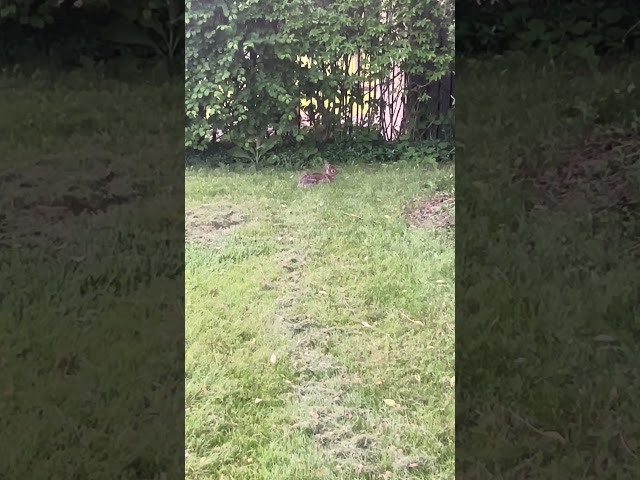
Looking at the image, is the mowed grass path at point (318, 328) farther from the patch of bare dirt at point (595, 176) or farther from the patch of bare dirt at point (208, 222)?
the patch of bare dirt at point (595, 176)

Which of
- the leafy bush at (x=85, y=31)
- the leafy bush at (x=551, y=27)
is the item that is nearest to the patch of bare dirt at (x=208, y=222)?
the leafy bush at (x=85, y=31)

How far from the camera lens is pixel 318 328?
57.6 inches

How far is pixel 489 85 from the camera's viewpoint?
1496 millimetres

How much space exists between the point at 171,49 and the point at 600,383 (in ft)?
3.98

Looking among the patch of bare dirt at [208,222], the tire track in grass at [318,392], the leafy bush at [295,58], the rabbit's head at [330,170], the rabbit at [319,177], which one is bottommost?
the tire track in grass at [318,392]

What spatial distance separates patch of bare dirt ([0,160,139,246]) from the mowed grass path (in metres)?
0.19

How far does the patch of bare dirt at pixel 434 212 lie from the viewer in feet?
4.88

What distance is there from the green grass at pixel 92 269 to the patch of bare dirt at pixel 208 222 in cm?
3

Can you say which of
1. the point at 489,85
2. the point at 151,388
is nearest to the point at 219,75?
the point at 489,85

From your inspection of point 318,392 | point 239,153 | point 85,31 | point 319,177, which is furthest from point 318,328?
point 85,31

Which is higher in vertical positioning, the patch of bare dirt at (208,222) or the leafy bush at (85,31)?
the leafy bush at (85,31)

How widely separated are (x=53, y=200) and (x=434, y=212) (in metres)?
0.88

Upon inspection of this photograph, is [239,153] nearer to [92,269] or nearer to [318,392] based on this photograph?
[92,269]

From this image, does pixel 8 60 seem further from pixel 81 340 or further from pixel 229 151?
pixel 81 340
